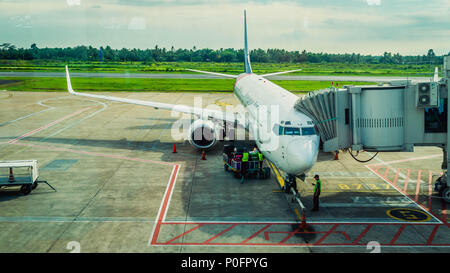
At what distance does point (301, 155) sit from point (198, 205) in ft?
18.7

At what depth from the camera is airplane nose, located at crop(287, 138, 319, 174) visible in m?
18.0

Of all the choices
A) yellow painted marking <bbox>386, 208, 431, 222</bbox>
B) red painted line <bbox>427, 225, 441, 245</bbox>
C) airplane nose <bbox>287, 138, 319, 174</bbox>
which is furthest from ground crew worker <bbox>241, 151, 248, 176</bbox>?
red painted line <bbox>427, 225, 441, 245</bbox>

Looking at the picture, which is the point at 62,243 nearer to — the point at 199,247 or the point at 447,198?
the point at 199,247

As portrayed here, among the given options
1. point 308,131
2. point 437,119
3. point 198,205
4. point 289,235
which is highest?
point 437,119

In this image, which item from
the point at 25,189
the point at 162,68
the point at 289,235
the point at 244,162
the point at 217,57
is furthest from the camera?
the point at 217,57

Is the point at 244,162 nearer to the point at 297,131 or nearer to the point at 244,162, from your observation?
the point at 244,162

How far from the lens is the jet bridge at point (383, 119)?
19.4 m

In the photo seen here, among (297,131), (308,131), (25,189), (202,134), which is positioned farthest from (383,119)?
(25,189)

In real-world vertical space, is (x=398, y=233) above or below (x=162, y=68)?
below

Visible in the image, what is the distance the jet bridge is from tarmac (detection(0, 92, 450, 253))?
3092 mm

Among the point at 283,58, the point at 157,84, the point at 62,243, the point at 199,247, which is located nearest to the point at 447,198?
the point at 199,247

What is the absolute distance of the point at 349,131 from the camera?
19.8 m

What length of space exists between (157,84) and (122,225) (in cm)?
6860

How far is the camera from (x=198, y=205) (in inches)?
766
